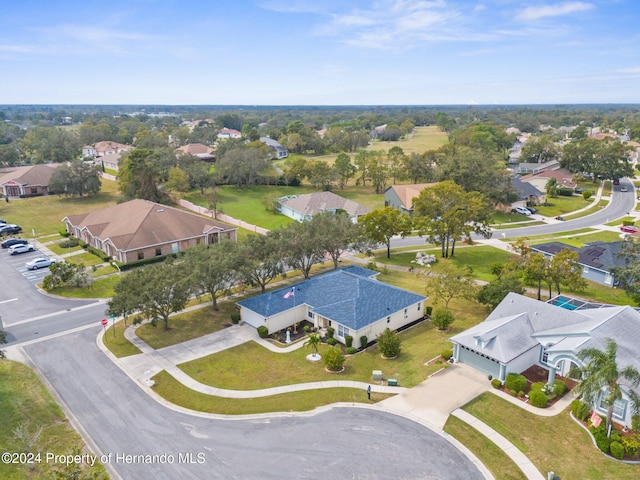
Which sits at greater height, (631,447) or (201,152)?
(201,152)

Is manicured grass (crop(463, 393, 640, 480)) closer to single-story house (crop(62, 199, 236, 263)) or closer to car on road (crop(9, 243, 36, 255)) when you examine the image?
single-story house (crop(62, 199, 236, 263))

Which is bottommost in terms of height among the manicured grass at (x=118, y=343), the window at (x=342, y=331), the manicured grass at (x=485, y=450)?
the manicured grass at (x=118, y=343)

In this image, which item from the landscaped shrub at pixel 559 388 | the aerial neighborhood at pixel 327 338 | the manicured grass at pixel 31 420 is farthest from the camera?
the landscaped shrub at pixel 559 388

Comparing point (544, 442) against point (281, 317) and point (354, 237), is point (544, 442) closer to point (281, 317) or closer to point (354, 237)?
point (281, 317)

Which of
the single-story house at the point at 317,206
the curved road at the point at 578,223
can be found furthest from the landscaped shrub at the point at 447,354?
the single-story house at the point at 317,206

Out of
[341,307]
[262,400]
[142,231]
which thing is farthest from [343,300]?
[142,231]

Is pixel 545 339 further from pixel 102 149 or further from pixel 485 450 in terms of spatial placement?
pixel 102 149

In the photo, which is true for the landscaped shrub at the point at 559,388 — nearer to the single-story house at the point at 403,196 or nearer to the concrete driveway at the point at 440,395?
the concrete driveway at the point at 440,395
